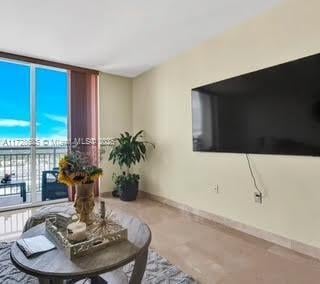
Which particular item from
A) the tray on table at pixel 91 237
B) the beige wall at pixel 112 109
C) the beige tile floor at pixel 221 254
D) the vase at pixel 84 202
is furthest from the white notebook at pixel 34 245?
the beige wall at pixel 112 109

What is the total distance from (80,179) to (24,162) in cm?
327

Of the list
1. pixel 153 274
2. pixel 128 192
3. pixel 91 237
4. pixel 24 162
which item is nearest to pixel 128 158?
pixel 128 192

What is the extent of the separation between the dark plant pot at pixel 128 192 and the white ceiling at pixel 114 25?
2.11m

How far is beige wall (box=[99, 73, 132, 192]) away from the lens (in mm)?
4375

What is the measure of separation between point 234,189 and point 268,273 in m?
1.02

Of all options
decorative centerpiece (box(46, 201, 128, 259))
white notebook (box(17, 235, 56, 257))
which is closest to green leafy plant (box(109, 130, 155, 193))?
decorative centerpiece (box(46, 201, 128, 259))

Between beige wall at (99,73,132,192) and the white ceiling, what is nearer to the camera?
the white ceiling

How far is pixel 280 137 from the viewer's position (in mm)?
2262

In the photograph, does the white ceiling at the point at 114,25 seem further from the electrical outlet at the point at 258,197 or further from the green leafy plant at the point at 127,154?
the electrical outlet at the point at 258,197

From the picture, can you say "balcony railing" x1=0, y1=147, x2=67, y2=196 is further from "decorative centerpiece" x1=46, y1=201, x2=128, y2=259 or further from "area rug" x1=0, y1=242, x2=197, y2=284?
"decorative centerpiece" x1=46, y1=201, x2=128, y2=259

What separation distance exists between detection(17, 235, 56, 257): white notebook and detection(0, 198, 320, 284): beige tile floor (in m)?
1.14

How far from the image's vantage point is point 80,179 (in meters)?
1.54

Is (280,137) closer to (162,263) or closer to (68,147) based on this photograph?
(162,263)

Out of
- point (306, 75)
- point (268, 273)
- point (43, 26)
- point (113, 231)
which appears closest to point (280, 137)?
point (306, 75)
